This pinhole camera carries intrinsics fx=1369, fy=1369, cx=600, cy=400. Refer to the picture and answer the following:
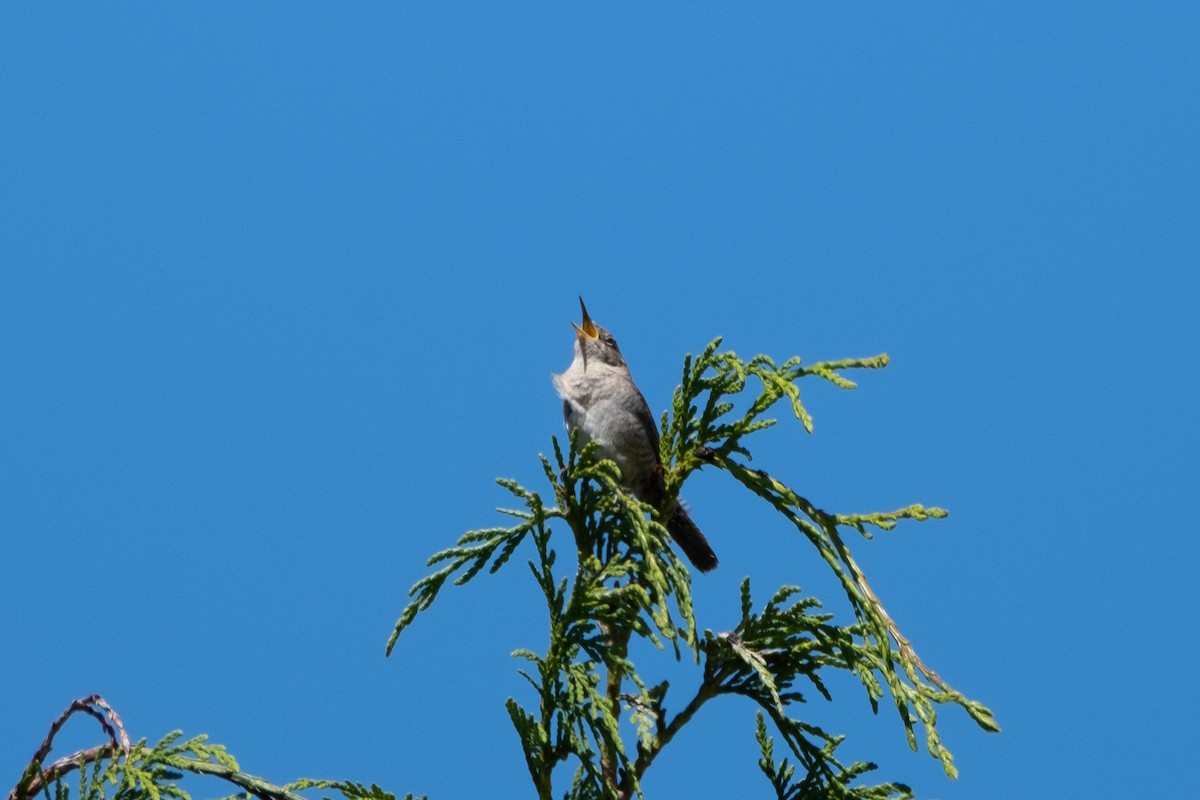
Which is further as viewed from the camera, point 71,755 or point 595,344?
point 595,344

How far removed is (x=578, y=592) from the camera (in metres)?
4.34

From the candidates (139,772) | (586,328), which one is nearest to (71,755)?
(139,772)

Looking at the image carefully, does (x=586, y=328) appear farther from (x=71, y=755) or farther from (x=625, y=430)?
(x=71, y=755)

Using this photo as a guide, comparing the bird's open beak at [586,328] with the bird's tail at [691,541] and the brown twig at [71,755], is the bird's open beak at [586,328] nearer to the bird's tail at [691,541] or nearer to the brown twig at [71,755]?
the bird's tail at [691,541]

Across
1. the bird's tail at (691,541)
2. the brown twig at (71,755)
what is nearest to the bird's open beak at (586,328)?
the bird's tail at (691,541)

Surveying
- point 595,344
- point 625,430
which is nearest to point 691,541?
point 625,430

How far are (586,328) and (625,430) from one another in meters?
1.29

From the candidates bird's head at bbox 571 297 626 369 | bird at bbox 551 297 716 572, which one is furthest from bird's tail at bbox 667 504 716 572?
bird's head at bbox 571 297 626 369

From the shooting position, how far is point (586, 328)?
251 inches

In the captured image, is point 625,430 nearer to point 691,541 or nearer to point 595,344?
point 691,541

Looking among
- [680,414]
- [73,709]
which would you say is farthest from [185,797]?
[680,414]

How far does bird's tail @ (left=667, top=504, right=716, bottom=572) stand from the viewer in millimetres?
5356

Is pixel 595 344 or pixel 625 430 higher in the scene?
pixel 595 344

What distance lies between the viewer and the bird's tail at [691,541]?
17.6 ft
